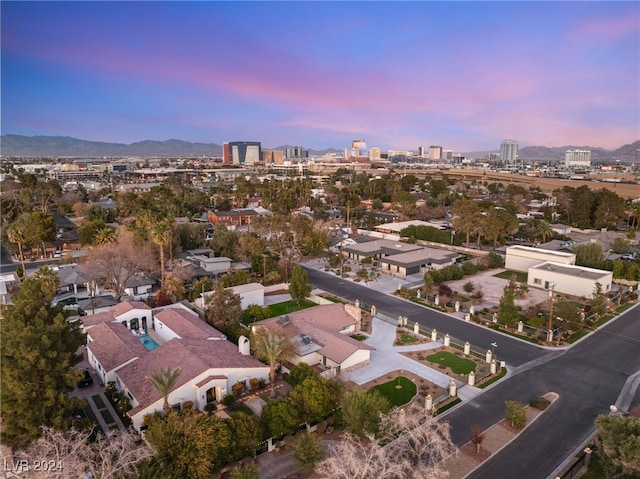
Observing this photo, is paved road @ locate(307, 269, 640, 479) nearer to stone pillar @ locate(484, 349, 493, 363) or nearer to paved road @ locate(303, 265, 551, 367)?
paved road @ locate(303, 265, 551, 367)

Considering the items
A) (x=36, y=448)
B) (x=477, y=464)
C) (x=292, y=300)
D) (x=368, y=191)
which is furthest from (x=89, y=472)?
(x=368, y=191)

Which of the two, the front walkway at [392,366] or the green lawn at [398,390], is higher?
the front walkway at [392,366]

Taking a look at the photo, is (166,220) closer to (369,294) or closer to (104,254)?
(104,254)

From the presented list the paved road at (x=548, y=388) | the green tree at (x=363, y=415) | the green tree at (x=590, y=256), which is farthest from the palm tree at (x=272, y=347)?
the green tree at (x=590, y=256)

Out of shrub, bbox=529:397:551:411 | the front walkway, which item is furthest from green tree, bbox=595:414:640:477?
the front walkway

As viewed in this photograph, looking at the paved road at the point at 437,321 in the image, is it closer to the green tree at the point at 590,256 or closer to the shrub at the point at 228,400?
the shrub at the point at 228,400

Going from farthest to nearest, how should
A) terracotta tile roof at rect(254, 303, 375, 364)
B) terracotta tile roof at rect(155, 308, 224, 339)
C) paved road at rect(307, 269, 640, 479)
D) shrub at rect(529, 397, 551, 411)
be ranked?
terracotta tile roof at rect(155, 308, 224, 339) → terracotta tile roof at rect(254, 303, 375, 364) → shrub at rect(529, 397, 551, 411) → paved road at rect(307, 269, 640, 479)

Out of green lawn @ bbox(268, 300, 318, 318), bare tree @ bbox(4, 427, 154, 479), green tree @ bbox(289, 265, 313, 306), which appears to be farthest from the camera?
green tree @ bbox(289, 265, 313, 306)
